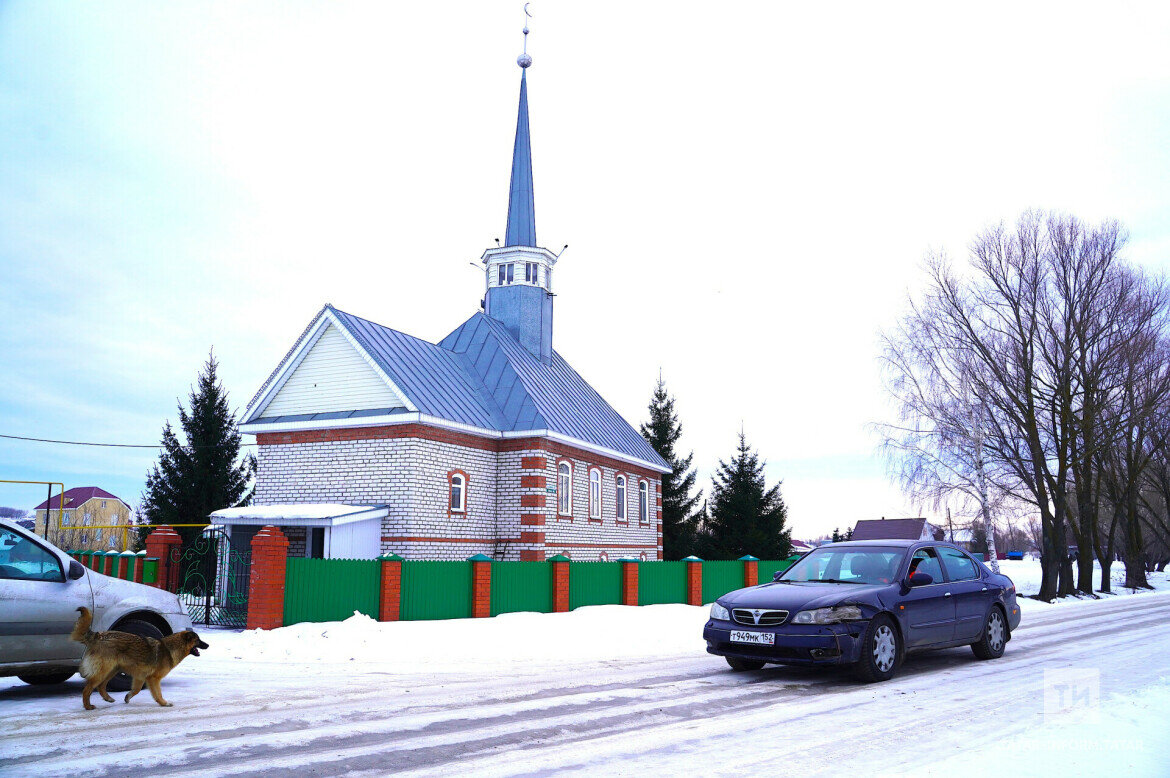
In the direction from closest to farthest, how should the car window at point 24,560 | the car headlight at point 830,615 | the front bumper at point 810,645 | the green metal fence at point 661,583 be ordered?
the car window at point 24,560, the front bumper at point 810,645, the car headlight at point 830,615, the green metal fence at point 661,583

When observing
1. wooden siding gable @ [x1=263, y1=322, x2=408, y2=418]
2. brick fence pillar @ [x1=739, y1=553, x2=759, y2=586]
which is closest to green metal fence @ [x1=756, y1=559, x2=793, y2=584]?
brick fence pillar @ [x1=739, y1=553, x2=759, y2=586]

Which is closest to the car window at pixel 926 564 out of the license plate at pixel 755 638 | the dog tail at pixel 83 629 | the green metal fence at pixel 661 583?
the license plate at pixel 755 638

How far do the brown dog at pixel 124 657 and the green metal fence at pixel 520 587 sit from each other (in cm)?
981

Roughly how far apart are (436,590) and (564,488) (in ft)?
31.1

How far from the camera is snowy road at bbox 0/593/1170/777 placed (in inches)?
227

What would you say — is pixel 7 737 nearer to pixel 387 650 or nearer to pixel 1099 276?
pixel 387 650

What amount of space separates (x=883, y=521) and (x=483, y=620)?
Result: 7021 cm

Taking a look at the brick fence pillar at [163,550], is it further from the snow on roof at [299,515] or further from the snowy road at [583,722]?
the snowy road at [583,722]

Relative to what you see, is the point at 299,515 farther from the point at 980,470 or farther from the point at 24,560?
the point at 980,470

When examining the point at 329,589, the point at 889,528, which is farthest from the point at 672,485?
the point at 889,528

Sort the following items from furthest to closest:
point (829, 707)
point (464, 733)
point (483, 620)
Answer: point (483, 620) < point (829, 707) < point (464, 733)

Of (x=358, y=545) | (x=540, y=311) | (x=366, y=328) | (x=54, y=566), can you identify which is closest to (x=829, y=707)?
(x=54, y=566)

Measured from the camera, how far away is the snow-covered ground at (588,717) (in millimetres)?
5789

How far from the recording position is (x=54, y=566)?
8.13 m
